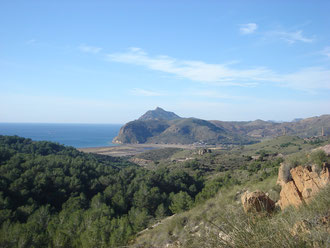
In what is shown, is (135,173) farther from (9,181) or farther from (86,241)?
(86,241)

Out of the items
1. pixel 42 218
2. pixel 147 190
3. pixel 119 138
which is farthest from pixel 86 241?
pixel 119 138

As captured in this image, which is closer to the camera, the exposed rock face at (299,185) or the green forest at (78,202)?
the exposed rock face at (299,185)

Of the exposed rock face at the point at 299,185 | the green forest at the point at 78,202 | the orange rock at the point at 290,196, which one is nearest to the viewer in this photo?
the exposed rock face at the point at 299,185

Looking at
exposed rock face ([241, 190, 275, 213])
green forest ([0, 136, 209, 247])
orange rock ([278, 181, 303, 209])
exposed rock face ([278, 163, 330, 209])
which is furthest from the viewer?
green forest ([0, 136, 209, 247])

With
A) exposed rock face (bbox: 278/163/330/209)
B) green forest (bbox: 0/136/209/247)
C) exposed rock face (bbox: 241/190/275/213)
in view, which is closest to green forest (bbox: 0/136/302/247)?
green forest (bbox: 0/136/209/247)

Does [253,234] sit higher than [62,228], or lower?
higher

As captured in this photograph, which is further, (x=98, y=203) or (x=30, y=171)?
(x=30, y=171)

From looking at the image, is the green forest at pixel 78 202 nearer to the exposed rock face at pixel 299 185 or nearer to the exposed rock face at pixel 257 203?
the exposed rock face at pixel 257 203

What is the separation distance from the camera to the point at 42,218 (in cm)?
1741

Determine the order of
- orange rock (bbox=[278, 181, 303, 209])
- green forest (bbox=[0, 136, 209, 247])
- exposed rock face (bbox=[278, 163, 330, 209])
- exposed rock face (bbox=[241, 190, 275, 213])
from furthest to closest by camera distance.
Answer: green forest (bbox=[0, 136, 209, 247])
orange rock (bbox=[278, 181, 303, 209])
exposed rock face (bbox=[278, 163, 330, 209])
exposed rock face (bbox=[241, 190, 275, 213])

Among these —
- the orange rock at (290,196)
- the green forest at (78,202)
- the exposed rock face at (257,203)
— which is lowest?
the green forest at (78,202)

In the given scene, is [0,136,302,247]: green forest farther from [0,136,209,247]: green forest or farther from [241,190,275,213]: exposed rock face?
[241,190,275,213]: exposed rock face

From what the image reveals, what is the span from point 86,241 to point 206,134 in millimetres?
173066

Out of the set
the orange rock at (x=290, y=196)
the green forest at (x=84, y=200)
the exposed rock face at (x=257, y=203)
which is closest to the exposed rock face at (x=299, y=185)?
the orange rock at (x=290, y=196)
